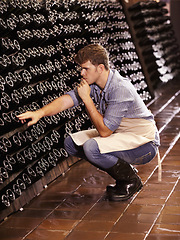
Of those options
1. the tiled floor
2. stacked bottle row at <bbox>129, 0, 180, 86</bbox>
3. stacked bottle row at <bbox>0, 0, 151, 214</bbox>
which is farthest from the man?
stacked bottle row at <bbox>129, 0, 180, 86</bbox>

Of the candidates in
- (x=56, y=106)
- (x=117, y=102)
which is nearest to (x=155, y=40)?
(x=56, y=106)

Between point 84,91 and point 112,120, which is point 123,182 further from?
point 84,91

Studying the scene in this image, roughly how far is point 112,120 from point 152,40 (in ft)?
20.7

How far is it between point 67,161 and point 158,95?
4505 millimetres

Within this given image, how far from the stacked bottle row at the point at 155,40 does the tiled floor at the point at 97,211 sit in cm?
466

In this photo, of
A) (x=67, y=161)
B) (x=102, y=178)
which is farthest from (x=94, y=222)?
(x=67, y=161)

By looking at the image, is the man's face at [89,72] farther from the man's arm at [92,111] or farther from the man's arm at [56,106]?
the man's arm at [56,106]

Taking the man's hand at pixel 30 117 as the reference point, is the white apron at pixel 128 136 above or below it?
below

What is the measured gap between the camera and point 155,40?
1029cm

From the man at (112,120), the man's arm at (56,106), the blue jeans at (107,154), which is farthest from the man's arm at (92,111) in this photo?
the man's arm at (56,106)

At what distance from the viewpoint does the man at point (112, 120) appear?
13.4 ft

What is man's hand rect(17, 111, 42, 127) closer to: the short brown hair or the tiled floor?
the short brown hair

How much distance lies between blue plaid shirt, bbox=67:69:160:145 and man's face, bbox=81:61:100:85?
127 millimetres

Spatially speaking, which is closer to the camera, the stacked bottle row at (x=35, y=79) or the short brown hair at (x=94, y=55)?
the short brown hair at (x=94, y=55)
